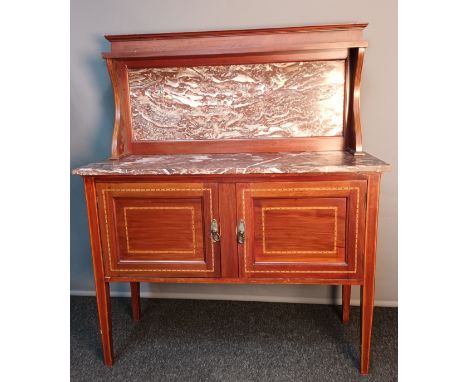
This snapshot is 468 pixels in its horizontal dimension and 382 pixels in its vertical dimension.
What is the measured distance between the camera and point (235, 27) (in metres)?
1.94

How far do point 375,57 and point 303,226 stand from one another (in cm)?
100

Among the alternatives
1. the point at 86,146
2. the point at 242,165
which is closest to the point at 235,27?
the point at 242,165

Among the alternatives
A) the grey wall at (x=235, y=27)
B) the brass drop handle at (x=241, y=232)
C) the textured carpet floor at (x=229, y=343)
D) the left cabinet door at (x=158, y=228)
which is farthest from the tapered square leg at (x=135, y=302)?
the brass drop handle at (x=241, y=232)

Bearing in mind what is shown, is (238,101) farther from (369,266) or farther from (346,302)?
(346,302)

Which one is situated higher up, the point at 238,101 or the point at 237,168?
the point at 238,101

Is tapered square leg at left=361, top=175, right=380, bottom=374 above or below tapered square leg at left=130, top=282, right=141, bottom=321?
above

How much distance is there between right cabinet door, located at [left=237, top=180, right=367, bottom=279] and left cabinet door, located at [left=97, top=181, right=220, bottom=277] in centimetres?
15

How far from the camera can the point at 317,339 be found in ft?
6.16

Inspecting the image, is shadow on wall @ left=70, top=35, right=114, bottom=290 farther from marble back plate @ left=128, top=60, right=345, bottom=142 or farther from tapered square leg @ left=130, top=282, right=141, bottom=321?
tapered square leg @ left=130, top=282, right=141, bottom=321

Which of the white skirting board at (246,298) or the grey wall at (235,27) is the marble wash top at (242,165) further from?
the white skirting board at (246,298)

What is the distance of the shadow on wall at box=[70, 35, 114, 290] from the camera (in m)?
2.11

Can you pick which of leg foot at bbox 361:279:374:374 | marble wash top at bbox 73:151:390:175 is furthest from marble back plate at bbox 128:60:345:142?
leg foot at bbox 361:279:374:374

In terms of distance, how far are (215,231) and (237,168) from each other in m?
0.28

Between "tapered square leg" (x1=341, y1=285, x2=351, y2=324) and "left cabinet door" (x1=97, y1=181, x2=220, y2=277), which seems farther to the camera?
"tapered square leg" (x1=341, y1=285, x2=351, y2=324)
